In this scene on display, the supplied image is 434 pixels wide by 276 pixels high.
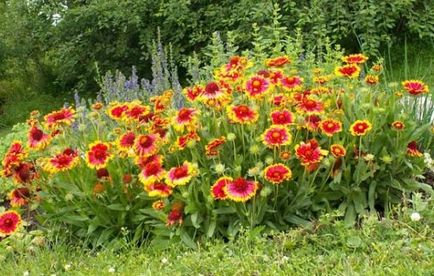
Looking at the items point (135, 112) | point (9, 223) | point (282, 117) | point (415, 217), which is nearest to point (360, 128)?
point (282, 117)

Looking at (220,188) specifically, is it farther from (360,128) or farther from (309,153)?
(360,128)

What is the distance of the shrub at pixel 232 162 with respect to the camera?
3182 mm

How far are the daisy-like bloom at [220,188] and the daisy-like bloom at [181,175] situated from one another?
0.12 m

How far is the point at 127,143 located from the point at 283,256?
38.1 inches

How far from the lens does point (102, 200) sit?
3488mm

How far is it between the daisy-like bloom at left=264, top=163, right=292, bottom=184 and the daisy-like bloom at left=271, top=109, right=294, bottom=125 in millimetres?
232

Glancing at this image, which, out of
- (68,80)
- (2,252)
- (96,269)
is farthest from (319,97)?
(68,80)

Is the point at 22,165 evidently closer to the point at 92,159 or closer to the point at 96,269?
the point at 92,159

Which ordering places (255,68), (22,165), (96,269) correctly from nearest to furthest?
(96,269) → (22,165) → (255,68)

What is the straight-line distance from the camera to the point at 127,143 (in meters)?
3.33

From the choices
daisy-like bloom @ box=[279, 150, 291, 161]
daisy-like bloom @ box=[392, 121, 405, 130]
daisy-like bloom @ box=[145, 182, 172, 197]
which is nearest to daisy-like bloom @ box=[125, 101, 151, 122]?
daisy-like bloom @ box=[145, 182, 172, 197]

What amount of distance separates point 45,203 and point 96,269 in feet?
2.19

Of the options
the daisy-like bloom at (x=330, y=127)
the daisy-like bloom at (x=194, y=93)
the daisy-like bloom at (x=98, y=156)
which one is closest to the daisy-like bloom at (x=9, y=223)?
the daisy-like bloom at (x=98, y=156)

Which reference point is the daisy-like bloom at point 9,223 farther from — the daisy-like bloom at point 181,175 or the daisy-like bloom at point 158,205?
the daisy-like bloom at point 181,175
